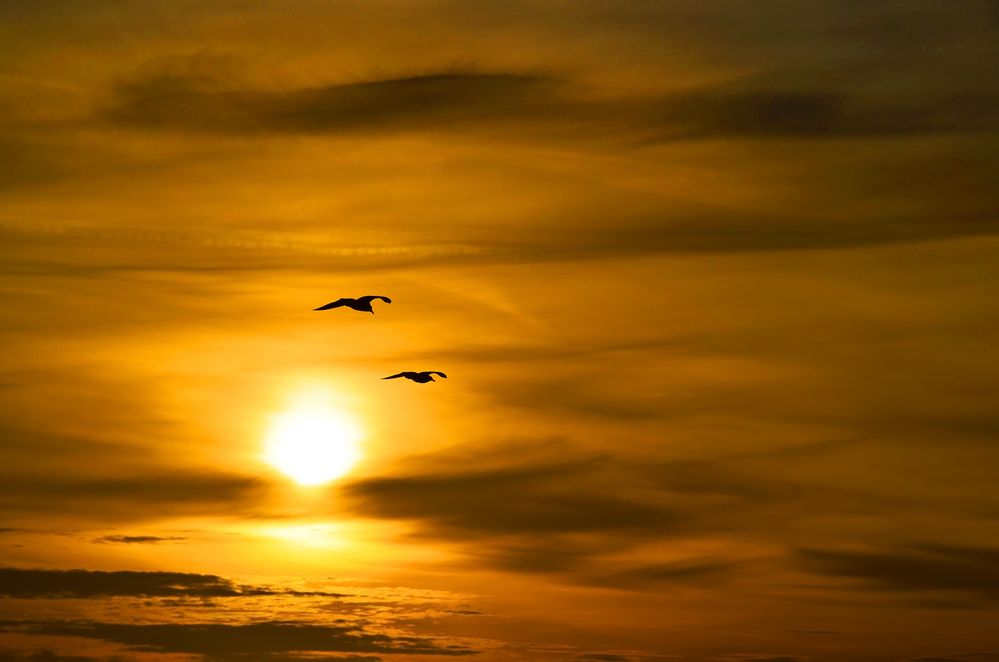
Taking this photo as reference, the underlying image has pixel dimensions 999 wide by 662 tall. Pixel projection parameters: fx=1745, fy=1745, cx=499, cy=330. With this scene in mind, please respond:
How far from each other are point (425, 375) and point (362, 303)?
11.6 m

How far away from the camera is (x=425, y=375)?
170375 mm

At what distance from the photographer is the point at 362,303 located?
162875mm
